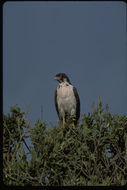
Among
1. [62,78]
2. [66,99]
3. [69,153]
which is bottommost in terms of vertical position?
[69,153]

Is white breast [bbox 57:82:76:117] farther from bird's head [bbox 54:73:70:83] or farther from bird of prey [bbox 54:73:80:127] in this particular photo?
bird's head [bbox 54:73:70:83]

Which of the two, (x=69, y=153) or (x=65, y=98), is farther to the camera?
(x=65, y=98)

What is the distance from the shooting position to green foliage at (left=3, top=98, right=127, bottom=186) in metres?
5.60

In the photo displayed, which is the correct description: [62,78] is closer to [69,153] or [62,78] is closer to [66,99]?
[66,99]

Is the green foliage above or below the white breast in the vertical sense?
below

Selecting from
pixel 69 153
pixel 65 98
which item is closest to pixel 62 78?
pixel 65 98

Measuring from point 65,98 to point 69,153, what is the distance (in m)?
4.54

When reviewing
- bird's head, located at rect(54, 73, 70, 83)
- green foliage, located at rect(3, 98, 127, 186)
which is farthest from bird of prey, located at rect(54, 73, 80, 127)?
green foliage, located at rect(3, 98, 127, 186)

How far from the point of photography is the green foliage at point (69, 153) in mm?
5602

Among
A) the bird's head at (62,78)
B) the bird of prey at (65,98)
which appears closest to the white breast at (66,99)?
the bird of prey at (65,98)

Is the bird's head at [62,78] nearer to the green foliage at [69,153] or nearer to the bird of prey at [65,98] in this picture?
the bird of prey at [65,98]

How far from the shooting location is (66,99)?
10.9 metres

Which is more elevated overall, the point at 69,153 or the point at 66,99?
the point at 66,99

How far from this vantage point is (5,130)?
268 inches
